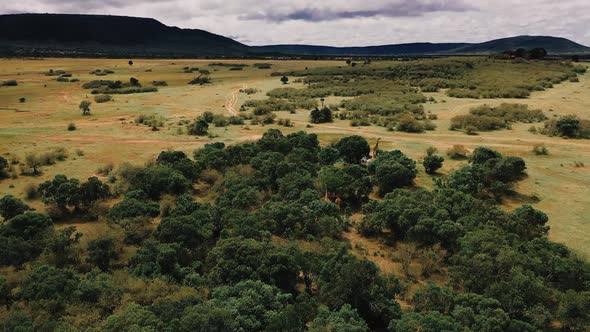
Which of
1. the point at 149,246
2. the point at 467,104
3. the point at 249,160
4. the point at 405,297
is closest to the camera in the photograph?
the point at 405,297

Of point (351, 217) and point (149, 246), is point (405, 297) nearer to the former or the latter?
point (351, 217)

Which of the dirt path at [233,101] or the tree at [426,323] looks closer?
the tree at [426,323]

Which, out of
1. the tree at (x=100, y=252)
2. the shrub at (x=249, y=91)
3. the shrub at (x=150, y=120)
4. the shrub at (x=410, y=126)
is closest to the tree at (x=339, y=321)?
the tree at (x=100, y=252)

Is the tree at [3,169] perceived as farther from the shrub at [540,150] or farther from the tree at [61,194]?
the shrub at [540,150]

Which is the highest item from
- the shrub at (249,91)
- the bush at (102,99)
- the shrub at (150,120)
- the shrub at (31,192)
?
the shrub at (249,91)

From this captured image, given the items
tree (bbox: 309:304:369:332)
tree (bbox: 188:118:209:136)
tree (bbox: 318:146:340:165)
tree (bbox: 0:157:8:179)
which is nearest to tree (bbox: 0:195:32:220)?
tree (bbox: 0:157:8:179)

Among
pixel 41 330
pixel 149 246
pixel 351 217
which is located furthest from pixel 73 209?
pixel 351 217

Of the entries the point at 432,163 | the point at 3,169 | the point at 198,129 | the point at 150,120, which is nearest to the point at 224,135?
the point at 198,129
